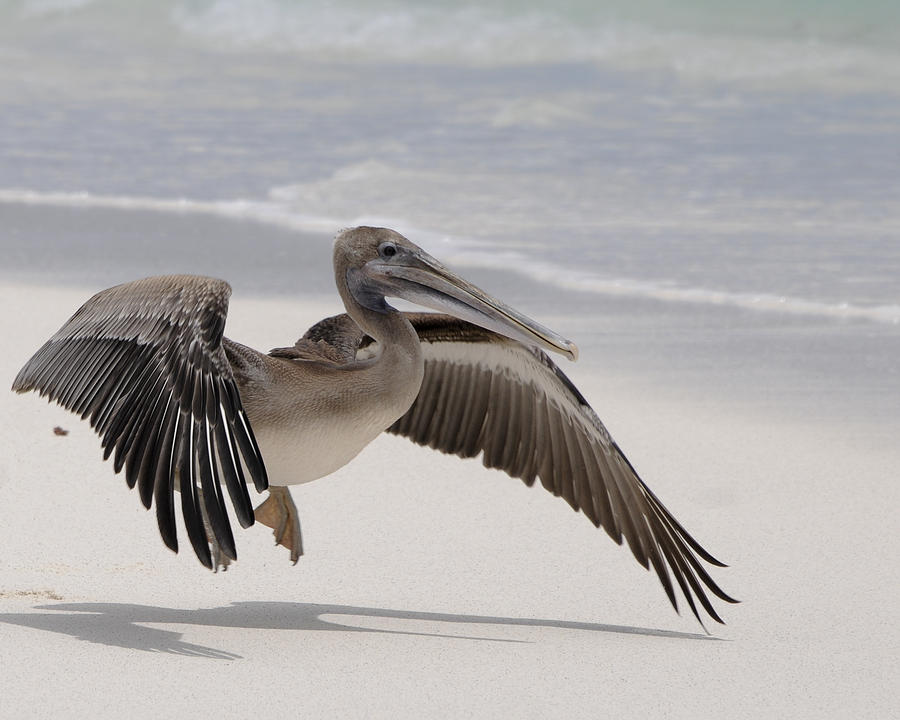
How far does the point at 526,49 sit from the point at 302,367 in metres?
33.9

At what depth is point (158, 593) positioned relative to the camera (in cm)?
Result: 499

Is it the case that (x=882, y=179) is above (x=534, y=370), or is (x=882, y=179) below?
above

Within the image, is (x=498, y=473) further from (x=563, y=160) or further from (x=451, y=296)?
(x=563, y=160)

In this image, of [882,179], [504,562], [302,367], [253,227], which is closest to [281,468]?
[302,367]

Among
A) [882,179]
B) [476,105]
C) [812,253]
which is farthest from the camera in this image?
[476,105]

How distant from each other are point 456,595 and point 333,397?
2.87ft

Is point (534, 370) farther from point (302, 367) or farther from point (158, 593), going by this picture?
point (158, 593)

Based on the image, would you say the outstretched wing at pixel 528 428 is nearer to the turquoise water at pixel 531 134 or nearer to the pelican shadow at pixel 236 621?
the pelican shadow at pixel 236 621

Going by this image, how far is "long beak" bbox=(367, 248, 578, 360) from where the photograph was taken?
4711 millimetres

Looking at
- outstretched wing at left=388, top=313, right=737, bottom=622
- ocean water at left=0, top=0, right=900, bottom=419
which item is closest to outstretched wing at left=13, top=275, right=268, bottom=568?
outstretched wing at left=388, top=313, right=737, bottom=622

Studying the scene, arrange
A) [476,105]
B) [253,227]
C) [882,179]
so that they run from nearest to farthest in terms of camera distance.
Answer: [253,227]
[882,179]
[476,105]

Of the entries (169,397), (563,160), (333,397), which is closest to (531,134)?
(563,160)

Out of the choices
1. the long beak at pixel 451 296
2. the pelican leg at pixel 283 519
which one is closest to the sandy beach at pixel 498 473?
the pelican leg at pixel 283 519

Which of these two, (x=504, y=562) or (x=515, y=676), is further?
(x=504, y=562)
